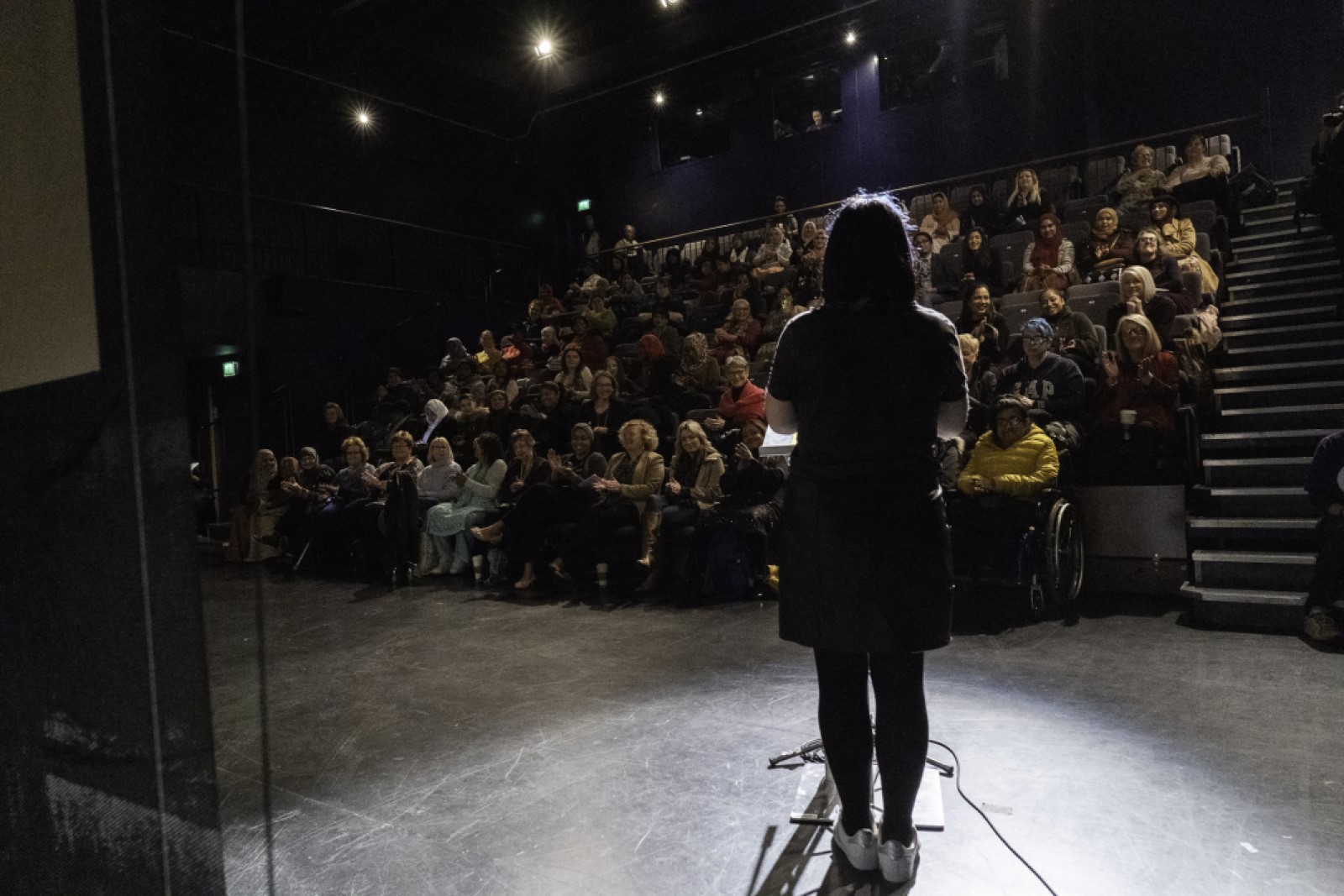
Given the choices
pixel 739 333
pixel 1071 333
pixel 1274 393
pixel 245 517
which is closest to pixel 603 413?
pixel 739 333

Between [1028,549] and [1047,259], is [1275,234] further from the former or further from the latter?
[1028,549]

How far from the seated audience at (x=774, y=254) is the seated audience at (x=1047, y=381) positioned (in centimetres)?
412

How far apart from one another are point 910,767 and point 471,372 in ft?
25.4

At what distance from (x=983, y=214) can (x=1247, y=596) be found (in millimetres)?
4885

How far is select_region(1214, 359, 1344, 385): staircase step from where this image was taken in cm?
444

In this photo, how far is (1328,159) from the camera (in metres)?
4.92

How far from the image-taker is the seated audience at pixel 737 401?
5148 millimetres

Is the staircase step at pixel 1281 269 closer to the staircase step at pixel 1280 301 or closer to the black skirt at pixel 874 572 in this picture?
the staircase step at pixel 1280 301

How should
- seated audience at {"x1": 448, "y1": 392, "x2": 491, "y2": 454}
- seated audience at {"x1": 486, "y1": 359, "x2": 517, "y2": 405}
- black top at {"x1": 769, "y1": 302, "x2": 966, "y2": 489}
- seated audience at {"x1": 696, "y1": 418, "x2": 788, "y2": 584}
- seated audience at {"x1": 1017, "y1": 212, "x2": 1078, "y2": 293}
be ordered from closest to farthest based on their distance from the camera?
black top at {"x1": 769, "y1": 302, "x2": 966, "y2": 489}
seated audience at {"x1": 696, "y1": 418, "x2": 788, "y2": 584}
seated audience at {"x1": 1017, "y1": 212, "x2": 1078, "y2": 293}
seated audience at {"x1": 448, "y1": 392, "x2": 491, "y2": 454}
seated audience at {"x1": 486, "y1": 359, "x2": 517, "y2": 405}

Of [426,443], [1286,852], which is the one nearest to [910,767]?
[1286,852]

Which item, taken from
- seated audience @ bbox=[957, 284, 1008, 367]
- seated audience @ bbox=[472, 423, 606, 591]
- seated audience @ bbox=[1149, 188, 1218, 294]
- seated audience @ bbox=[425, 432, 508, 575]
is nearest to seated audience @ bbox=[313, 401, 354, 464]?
seated audience @ bbox=[425, 432, 508, 575]

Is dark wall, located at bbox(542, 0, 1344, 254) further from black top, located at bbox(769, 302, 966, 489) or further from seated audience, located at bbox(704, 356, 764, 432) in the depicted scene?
black top, located at bbox(769, 302, 966, 489)

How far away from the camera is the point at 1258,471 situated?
3.99 metres

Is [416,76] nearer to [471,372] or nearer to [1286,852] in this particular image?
[471,372]
